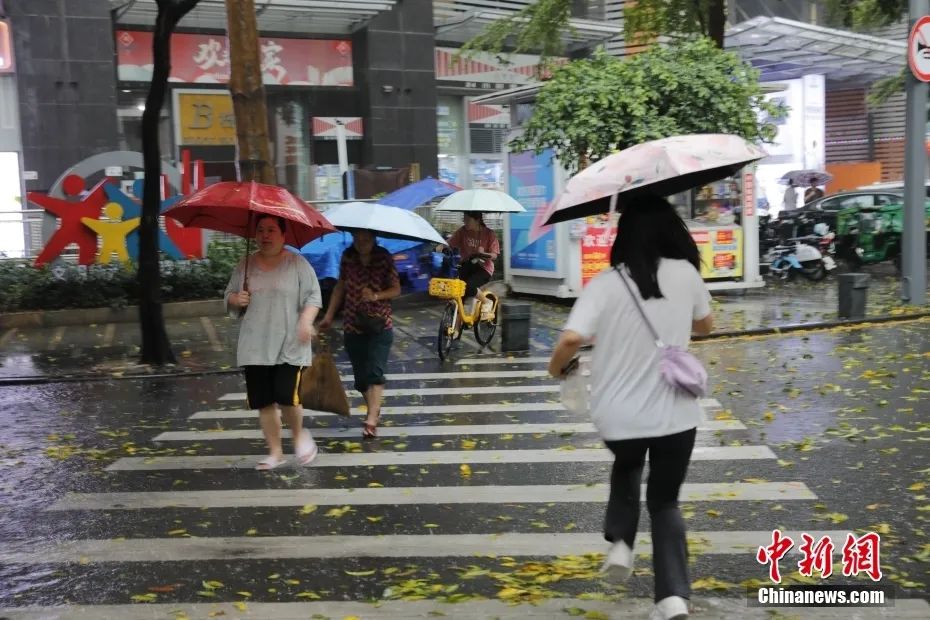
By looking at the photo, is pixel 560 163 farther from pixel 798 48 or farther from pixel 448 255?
pixel 798 48

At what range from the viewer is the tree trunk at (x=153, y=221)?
11.7 metres

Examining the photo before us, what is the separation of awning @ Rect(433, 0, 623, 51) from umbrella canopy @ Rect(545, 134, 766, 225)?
19.6 metres

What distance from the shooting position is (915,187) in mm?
14555

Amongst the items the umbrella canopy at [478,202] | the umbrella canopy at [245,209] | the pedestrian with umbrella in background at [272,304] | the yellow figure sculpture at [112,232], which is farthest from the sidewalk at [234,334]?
the pedestrian with umbrella in background at [272,304]

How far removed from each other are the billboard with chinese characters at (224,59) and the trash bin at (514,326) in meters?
12.5

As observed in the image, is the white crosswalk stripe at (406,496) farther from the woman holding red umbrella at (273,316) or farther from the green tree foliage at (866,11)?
the green tree foliage at (866,11)

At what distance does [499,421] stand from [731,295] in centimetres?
967

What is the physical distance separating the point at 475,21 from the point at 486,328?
14223 millimetres

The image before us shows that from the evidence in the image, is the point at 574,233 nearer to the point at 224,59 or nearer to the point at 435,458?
the point at 435,458

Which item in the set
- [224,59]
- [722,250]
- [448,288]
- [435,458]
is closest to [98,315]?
[448,288]

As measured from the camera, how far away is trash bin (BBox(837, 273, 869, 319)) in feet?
45.2

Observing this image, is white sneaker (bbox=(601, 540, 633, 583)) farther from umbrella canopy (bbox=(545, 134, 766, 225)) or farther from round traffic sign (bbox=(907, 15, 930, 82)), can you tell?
round traffic sign (bbox=(907, 15, 930, 82))

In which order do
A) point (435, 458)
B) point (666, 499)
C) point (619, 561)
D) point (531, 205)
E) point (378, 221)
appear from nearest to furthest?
point (666, 499) < point (619, 561) < point (435, 458) < point (378, 221) < point (531, 205)

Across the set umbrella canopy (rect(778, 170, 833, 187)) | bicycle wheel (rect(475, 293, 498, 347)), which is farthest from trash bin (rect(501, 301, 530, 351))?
umbrella canopy (rect(778, 170, 833, 187))
